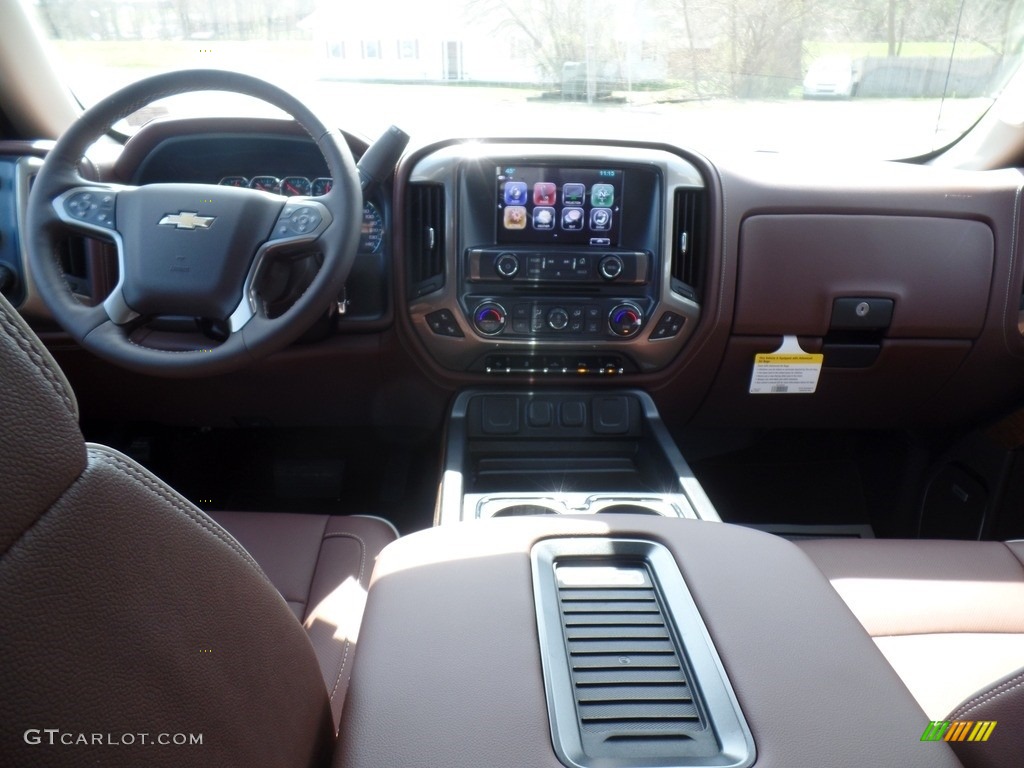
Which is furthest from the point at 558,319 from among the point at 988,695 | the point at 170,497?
the point at 170,497

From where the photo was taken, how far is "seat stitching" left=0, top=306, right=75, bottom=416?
1.25 feet

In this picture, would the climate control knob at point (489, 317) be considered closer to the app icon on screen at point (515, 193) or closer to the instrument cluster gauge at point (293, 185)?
the app icon on screen at point (515, 193)

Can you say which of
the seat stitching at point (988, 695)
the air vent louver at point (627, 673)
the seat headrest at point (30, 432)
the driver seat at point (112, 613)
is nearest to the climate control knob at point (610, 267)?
the air vent louver at point (627, 673)

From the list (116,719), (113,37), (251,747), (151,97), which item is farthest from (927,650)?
(113,37)

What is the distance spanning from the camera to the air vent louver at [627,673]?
685mm

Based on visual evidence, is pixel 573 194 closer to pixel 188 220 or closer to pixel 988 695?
pixel 188 220

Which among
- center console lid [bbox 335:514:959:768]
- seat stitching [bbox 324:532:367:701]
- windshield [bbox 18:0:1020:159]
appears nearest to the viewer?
center console lid [bbox 335:514:959:768]

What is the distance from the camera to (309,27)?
1.61 m

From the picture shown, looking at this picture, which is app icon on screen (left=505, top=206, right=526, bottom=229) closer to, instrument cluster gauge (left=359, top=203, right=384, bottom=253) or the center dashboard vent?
instrument cluster gauge (left=359, top=203, right=384, bottom=253)

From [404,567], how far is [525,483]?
2.80 ft

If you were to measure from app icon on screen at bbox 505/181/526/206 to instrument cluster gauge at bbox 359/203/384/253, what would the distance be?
0.28 meters

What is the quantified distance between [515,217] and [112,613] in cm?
143

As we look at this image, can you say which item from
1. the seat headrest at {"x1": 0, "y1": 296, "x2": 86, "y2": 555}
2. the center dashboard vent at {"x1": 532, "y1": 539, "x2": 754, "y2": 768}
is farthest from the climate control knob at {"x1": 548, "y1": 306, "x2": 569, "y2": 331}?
the seat headrest at {"x1": 0, "y1": 296, "x2": 86, "y2": 555}

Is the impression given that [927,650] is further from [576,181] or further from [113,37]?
[113,37]
